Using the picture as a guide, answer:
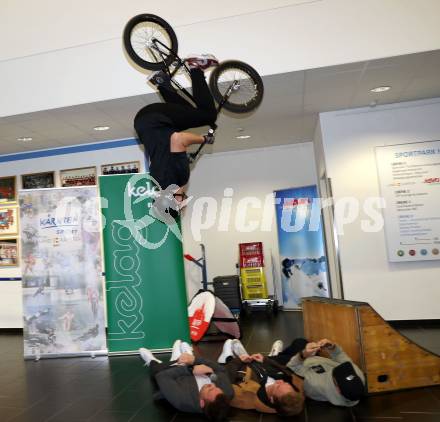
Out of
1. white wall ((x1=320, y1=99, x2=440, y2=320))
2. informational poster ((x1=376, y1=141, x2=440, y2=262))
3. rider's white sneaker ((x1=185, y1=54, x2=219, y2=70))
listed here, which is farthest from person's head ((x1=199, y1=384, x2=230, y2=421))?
informational poster ((x1=376, y1=141, x2=440, y2=262))

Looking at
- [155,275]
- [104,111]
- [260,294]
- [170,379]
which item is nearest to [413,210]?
[260,294]

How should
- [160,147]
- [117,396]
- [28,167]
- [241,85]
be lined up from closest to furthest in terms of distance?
[160,147]
[241,85]
[117,396]
[28,167]

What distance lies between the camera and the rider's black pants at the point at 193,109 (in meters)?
2.72

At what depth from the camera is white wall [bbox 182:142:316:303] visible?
7.30m

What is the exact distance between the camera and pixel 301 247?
667cm

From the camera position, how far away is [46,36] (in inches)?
187

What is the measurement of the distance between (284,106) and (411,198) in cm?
210

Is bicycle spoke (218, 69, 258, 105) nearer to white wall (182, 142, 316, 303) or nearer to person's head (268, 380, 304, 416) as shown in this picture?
person's head (268, 380, 304, 416)

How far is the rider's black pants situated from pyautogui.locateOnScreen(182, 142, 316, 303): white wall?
15.2 ft

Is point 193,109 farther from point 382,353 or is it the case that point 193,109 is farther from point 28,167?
point 28,167

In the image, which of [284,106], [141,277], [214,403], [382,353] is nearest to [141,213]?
[141,277]

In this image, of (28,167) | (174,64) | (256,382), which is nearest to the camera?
(256,382)

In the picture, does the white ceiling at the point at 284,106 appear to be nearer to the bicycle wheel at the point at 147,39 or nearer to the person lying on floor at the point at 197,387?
the bicycle wheel at the point at 147,39

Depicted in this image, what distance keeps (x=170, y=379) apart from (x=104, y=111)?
11.0 feet
